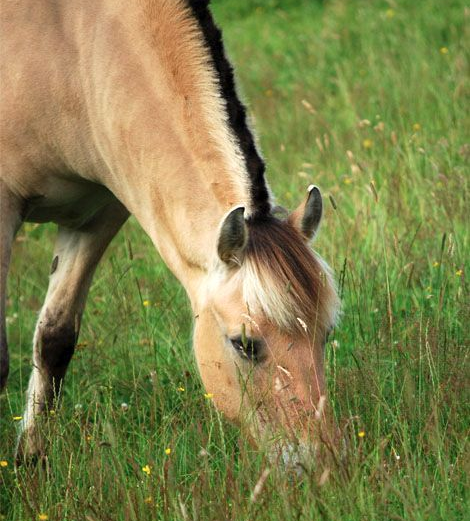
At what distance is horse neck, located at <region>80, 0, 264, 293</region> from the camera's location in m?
3.53

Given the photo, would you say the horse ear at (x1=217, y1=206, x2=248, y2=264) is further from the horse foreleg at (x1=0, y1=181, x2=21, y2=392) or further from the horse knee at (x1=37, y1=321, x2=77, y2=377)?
the horse knee at (x1=37, y1=321, x2=77, y2=377)

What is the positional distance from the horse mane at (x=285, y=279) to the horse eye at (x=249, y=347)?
3.9 inches

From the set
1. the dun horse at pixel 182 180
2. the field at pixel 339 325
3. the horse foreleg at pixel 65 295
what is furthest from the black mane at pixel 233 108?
the horse foreleg at pixel 65 295

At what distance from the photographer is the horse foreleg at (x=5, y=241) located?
13.2 ft

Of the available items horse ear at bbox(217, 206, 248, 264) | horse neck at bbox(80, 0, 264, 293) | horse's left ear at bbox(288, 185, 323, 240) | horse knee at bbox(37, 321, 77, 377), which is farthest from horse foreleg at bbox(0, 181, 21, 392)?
horse's left ear at bbox(288, 185, 323, 240)

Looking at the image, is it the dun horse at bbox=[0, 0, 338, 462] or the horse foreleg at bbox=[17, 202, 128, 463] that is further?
the horse foreleg at bbox=[17, 202, 128, 463]

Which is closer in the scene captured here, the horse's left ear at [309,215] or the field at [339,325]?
the field at [339,325]

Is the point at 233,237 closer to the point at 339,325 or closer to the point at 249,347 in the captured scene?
the point at 249,347

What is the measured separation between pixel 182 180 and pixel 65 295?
1.33 m

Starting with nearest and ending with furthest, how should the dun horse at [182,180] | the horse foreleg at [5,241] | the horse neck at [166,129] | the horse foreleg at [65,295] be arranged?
the dun horse at [182,180] < the horse neck at [166,129] < the horse foreleg at [5,241] < the horse foreleg at [65,295]

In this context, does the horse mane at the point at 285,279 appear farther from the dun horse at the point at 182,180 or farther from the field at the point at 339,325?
the field at the point at 339,325

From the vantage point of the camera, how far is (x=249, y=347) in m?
3.32

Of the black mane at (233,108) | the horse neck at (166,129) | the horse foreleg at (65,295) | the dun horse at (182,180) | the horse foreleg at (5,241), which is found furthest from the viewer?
the horse foreleg at (65,295)

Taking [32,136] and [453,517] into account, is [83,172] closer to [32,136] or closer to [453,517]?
[32,136]
